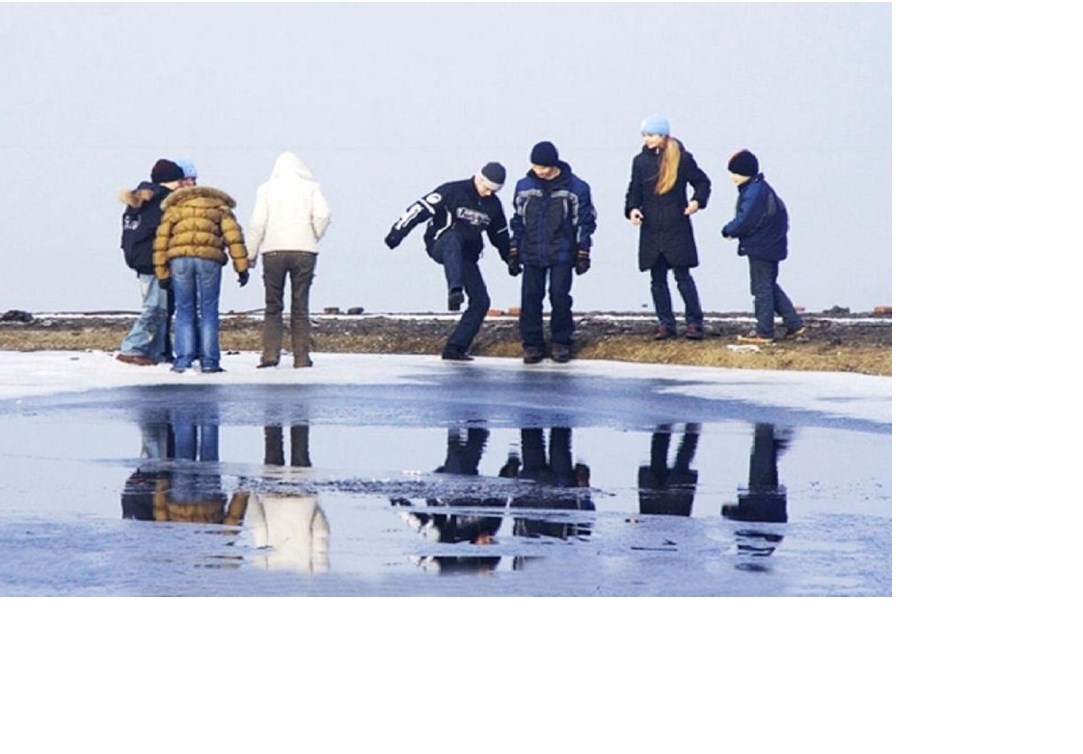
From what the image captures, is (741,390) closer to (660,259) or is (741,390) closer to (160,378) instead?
(660,259)

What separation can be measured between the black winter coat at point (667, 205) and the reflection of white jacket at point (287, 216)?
303 cm

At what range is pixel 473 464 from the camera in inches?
428

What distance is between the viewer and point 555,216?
58.0ft

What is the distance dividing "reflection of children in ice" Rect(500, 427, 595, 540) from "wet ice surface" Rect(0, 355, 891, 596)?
24mm

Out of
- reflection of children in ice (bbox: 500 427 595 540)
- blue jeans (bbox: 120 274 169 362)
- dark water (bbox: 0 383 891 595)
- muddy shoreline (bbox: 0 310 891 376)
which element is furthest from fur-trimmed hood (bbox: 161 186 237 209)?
reflection of children in ice (bbox: 500 427 595 540)

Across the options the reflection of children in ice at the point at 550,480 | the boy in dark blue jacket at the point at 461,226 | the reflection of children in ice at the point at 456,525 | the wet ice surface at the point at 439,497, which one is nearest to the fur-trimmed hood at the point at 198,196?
the boy in dark blue jacket at the point at 461,226

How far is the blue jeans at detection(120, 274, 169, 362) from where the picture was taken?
18031mm

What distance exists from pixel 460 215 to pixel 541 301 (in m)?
1.11

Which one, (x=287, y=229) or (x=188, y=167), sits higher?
(x=188, y=167)

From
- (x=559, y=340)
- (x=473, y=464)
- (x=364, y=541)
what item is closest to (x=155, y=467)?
(x=473, y=464)

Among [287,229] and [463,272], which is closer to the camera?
[287,229]

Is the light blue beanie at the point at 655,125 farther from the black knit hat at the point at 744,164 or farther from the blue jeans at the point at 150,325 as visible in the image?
the blue jeans at the point at 150,325

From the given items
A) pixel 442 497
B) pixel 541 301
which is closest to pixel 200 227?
pixel 541 301

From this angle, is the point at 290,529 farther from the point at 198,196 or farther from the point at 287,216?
the point at 287,216
